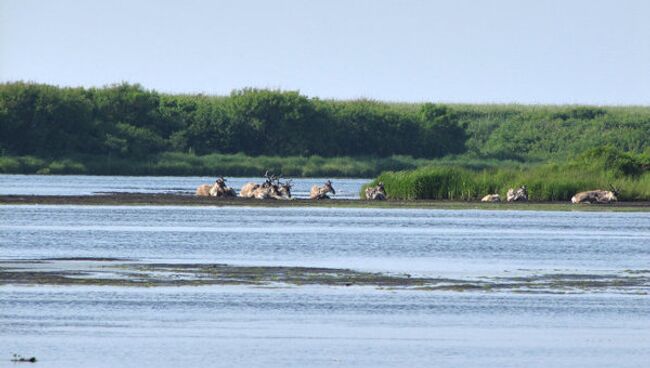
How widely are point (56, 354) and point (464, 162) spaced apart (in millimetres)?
82383

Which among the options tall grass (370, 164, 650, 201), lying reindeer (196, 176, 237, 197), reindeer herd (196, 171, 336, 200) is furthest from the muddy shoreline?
tall grass (370, 164, 650, 201)

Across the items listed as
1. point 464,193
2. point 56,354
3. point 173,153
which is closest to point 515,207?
point 464,193

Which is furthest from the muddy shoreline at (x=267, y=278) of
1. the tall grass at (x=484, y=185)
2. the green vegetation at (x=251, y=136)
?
the green vegetation at (x=251, y=136)

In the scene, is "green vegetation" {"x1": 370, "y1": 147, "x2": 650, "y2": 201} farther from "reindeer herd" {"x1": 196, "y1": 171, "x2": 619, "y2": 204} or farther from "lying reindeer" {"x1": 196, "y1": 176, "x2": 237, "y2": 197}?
"lying reindeer" {"x1": 196, "y1": 176, "x2": 237, "y2": 197}

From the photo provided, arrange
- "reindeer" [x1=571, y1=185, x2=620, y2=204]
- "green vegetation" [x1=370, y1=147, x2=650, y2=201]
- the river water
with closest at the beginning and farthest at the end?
the river water, "reindeer" [x1=571, y1=185, x2=620, y2=204], "green vegetation" [x1=370, y1=147, x2=650, y2=201]

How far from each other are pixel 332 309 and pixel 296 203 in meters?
33.3

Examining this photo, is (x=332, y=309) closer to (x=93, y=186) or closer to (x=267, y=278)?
(x=267, y=278)

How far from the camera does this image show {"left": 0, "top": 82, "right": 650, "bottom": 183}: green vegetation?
94.2m

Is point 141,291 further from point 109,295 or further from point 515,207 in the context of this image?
point 515,207

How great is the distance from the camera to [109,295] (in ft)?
85.1

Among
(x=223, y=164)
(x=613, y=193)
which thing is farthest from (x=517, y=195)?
(x=223, y=164)

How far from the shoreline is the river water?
11846mm

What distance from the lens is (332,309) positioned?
2478cm

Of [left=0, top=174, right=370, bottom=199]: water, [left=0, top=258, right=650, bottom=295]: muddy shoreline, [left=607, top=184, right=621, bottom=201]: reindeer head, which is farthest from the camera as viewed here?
[left=0, top=174, right=370, bottom=199]: water
